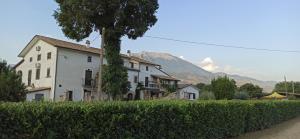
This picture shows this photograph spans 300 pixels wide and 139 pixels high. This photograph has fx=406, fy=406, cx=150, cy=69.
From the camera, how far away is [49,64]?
173 feet

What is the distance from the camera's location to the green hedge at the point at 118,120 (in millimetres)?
7894

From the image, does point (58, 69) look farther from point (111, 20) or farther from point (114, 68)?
point (111, 20)

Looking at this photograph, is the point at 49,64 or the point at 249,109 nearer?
the point at 249,109

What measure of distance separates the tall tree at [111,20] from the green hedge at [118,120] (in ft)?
84.5

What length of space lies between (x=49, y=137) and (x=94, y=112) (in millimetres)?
1279

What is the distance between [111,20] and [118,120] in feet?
107

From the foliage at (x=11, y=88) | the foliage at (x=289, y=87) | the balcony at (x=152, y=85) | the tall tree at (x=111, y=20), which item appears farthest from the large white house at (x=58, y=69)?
the foliage at (x=289, y=87)

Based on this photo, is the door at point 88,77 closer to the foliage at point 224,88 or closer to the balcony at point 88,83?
the balcony at point 88,83

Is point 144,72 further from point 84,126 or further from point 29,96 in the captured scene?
point 84,126

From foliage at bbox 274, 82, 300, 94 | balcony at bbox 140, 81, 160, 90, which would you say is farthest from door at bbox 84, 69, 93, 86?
foliage at bbox 274, 82, 300, 94

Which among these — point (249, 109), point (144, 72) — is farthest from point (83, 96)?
point (249, 109)

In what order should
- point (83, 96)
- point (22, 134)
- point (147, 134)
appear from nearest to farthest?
point (22, 134) < point (147, 134) < point (83, 96)

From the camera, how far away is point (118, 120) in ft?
31.6

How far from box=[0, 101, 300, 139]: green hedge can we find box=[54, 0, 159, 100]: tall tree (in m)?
25.8
